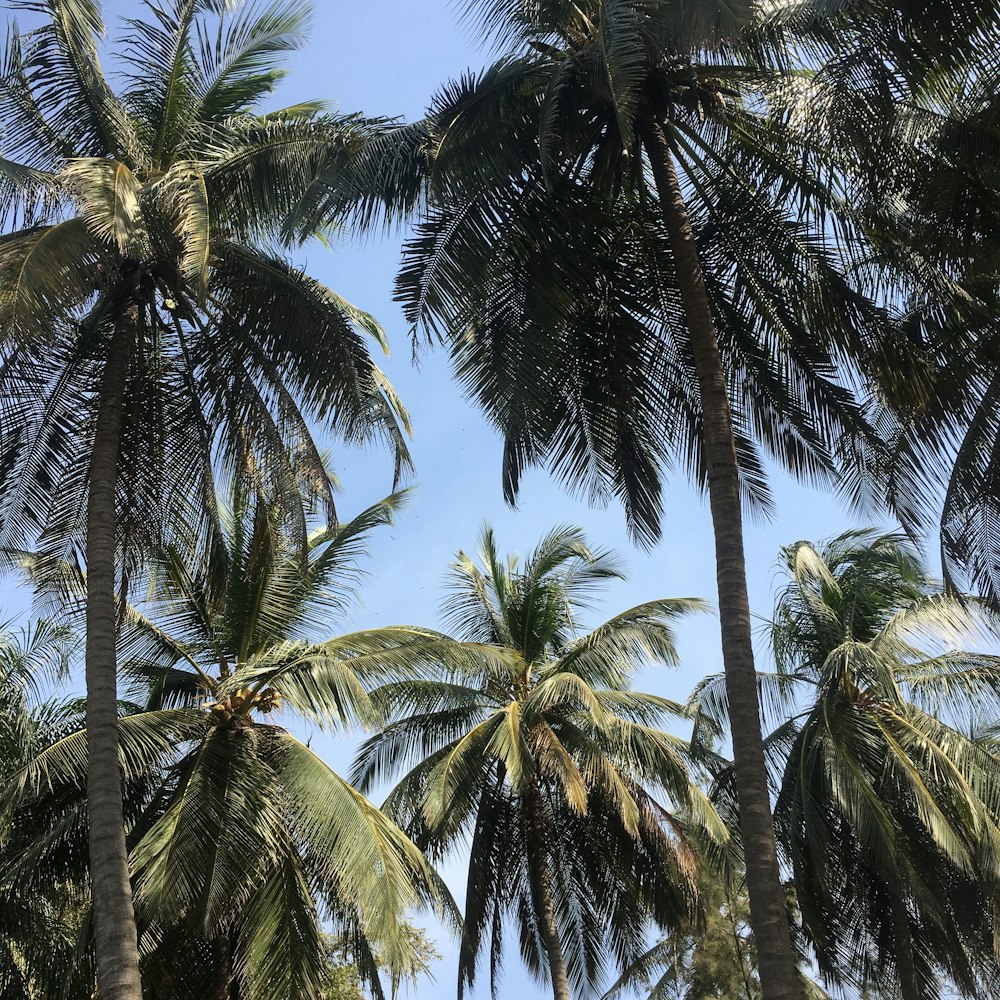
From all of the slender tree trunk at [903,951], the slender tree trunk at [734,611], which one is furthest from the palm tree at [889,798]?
the slender tree trunk at [734,611]

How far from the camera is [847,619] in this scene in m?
20.6

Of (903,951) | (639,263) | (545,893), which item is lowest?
(903,951)

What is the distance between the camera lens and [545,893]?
62.1 feet

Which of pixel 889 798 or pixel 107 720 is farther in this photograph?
pixel 889 798

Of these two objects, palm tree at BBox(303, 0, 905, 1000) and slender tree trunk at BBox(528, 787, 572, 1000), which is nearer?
palm tree at BBox(303, 0, 905, 1000)

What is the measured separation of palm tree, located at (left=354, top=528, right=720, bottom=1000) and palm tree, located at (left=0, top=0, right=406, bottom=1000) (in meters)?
5.14

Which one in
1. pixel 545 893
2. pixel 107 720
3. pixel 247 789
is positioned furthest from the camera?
pixel 545 893

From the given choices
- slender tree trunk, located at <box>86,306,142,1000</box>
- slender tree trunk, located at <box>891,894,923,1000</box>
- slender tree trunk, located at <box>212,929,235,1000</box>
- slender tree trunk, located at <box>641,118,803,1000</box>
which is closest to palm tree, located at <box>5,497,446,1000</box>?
slender tree trunk, located at <box>212,929,235,1000</box>

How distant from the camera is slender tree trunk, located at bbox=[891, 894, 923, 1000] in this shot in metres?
18.0

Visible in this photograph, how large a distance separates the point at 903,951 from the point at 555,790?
17.6ft

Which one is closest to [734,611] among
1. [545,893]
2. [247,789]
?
[247,789]

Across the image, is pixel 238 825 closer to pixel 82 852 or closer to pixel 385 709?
pixel 82 852

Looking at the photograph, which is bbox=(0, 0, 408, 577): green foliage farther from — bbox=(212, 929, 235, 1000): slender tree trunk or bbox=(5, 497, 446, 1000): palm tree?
bbox=(212, 929, 235, 1000): slender tree trunk

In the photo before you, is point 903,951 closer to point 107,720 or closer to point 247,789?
point 247,789
